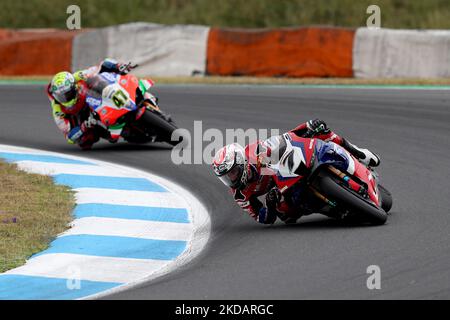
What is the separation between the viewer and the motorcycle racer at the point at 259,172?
8.74 meters

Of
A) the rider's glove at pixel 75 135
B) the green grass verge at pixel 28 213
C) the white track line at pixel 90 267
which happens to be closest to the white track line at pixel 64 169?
the green grass verge at pixel 28 213

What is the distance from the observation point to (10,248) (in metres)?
8.70

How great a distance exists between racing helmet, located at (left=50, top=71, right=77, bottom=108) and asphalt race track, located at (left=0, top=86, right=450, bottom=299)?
2.57 feet

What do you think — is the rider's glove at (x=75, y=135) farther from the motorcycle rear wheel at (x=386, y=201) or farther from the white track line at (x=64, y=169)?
the motorcycle rear wheel at (x=386, y=201)

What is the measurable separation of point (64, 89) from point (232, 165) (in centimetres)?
551

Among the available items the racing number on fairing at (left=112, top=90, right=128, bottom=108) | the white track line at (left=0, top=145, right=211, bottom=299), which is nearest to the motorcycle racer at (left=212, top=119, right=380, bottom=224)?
the white track line at (left=0, top=145, right=211, bottom=299)

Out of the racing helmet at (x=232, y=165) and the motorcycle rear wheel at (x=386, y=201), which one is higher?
the racing helmet at (x=232, y=165)

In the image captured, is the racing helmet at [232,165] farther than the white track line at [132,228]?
No

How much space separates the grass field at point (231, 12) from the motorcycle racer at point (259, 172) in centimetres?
1251

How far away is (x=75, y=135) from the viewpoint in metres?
13.9

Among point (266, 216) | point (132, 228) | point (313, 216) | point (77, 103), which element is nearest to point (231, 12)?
point (77, 103)

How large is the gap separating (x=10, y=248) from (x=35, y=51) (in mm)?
12095

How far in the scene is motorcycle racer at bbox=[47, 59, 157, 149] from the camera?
1366 cm

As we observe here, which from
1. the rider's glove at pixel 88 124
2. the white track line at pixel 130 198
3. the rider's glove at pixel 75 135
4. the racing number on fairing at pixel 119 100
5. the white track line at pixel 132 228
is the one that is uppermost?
the racing number on fairing at pixel 119 100
